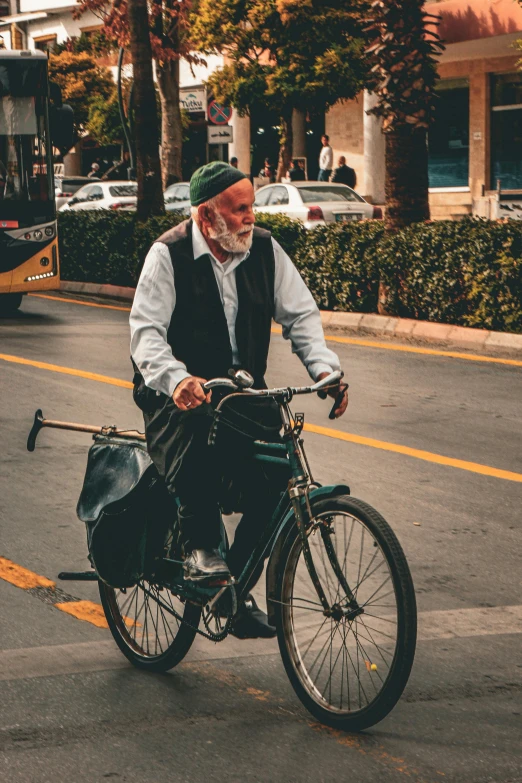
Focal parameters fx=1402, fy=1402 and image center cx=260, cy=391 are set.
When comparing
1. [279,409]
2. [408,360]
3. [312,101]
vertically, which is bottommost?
[408,360]

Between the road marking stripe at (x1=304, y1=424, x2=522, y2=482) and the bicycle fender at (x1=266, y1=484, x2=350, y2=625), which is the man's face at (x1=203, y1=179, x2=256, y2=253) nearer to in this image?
the bicycle fender at (x1=266, y1=484, x2=350, y2=625)

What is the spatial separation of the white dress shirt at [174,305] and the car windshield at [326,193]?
20.5 metres

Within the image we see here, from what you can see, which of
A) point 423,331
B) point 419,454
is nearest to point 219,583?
point 419,454

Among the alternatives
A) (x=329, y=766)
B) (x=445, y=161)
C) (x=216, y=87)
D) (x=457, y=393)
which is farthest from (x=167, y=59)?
(x=329, y=766)

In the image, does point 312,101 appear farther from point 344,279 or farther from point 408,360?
point 408,360

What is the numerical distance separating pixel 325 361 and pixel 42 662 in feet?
4.76

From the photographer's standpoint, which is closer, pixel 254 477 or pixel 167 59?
pixel 254 477

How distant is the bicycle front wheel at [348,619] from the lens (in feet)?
13.0

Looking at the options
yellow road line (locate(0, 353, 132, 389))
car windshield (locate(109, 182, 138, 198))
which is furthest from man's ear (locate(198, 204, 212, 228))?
car windshield (locate(109, 182, 138, 198))

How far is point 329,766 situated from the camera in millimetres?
3939

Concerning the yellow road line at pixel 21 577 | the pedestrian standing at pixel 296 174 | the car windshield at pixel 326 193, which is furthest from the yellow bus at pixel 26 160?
the pedestrian standing at pixel 296 174

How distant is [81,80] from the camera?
150 ft

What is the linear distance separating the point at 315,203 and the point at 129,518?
20.7m

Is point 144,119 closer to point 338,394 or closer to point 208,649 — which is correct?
point 208,649
